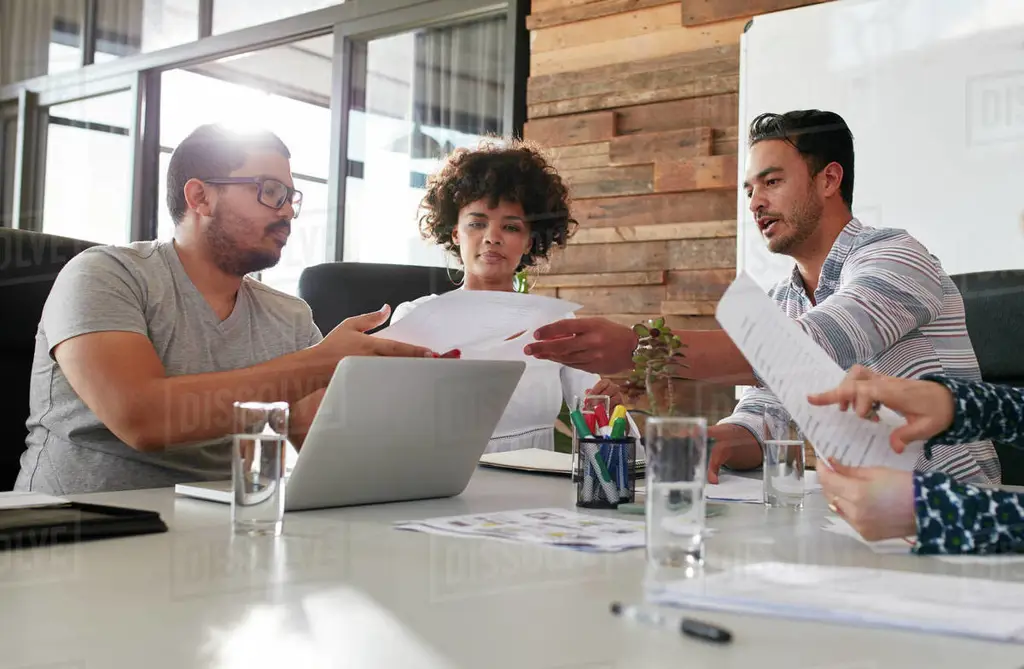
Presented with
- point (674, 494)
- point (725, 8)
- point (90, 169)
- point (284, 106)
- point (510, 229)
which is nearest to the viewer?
point (674, 494)

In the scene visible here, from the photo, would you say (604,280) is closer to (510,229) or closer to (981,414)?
(510,229)

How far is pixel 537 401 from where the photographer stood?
2.15m

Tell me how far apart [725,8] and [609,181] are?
2.29 feet

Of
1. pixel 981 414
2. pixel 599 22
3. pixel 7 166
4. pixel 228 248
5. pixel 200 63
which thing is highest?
pixel 200 63

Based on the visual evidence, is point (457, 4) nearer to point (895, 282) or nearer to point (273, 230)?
point (273, 230)

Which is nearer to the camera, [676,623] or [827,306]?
[676,623]

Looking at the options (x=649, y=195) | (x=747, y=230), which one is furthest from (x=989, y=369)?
(x=649, y=195)

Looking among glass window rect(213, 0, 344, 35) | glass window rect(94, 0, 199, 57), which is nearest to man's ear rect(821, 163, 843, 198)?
glass window rect(213, 0, 344, 35)

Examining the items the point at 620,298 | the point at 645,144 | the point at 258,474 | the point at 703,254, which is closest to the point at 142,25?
the point at 645,144

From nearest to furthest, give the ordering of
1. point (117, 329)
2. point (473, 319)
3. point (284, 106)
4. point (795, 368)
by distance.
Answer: point (795, 368), point (473, 319), point (117, 329), point (284, 106)

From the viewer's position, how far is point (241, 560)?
0.76 m

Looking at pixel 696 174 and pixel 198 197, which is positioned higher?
pixel 696 174

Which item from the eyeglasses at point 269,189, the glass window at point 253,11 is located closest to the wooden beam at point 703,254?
the eyeglasses at point 269,189

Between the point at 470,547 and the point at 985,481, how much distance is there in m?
1.05
